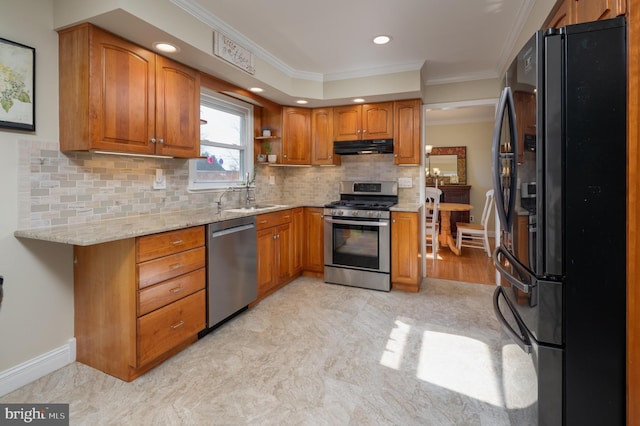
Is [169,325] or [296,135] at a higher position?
[296,135]

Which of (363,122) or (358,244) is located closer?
(358,244)

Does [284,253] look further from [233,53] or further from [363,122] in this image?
[233,53]

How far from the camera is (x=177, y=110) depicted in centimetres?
258

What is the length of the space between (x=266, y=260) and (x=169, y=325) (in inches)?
50.6

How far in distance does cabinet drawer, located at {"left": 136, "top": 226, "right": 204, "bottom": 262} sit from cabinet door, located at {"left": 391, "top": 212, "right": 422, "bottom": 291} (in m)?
2.12

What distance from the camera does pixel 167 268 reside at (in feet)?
7.11

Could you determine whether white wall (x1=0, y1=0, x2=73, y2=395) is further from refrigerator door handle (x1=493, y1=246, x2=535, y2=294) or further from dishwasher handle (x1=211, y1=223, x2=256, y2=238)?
refrigerator door handle (x1=493, y1=246, x2=535, y2=294)

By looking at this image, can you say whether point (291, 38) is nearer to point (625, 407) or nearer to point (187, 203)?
point (187, 203)

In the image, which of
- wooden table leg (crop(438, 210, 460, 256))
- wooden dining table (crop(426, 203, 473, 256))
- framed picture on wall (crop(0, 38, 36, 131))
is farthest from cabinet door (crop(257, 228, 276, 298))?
wooden table leg (crop(438, 210, 460, 256))

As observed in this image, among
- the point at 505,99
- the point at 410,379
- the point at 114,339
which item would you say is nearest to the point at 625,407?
the point at 410,379

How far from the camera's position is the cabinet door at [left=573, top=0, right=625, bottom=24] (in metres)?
1.17

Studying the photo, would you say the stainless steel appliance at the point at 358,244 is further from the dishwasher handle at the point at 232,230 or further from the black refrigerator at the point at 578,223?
the black refrigerator at the point at 578,223

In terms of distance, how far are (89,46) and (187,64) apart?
2.52ft

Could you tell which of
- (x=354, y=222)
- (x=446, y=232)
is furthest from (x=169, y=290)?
(x=446, y=232)
